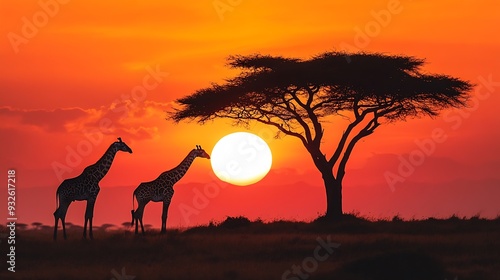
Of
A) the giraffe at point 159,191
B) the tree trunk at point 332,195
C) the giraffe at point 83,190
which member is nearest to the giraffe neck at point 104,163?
the giraffe at point 83,190

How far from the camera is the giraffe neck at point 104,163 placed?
122 feet

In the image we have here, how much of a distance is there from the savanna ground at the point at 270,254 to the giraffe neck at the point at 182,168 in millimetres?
2494

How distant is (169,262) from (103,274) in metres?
3.20

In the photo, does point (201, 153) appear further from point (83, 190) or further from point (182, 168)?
point (83, 190)

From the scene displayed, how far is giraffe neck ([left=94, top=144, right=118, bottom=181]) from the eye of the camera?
3716 cm

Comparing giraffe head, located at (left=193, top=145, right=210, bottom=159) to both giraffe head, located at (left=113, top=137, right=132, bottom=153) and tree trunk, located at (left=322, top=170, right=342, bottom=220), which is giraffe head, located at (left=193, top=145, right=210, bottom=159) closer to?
giraffe head, located at (left=113, top=137, right=132, bottom=153)

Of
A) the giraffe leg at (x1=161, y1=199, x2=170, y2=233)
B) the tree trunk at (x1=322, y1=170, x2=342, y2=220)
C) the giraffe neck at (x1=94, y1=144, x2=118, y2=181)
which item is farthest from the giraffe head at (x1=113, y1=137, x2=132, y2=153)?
the tree trunk at (x1=322, y1=170, x2=342, y2=220)

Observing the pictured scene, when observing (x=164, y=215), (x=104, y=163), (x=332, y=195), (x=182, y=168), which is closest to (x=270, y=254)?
(x=164, y=215)

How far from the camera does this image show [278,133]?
50.9 meters

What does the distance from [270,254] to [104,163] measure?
794cm

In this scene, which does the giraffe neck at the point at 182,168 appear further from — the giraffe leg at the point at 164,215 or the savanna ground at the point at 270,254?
the savanna ground at the point at 270,254

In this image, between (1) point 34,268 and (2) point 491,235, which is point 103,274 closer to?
(1) point 34,268

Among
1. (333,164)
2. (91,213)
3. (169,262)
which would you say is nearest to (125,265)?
(169,262)

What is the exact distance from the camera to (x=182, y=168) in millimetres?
40438
